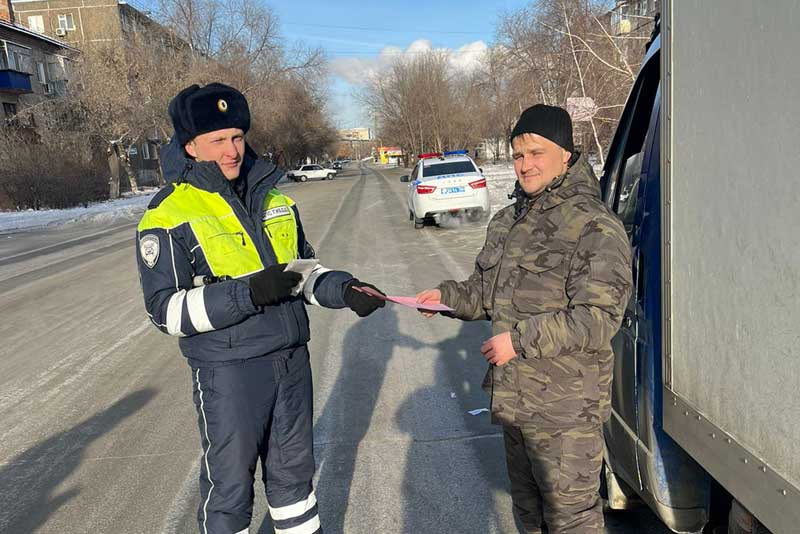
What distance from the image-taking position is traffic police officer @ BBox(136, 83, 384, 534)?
2.08 m

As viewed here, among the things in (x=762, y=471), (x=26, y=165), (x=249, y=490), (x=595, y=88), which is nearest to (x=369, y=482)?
(x=249, y=490)

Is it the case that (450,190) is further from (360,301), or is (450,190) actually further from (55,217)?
(55,217)

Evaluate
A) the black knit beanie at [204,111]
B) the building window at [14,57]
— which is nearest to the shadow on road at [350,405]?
the black knit beanie at [204,111]

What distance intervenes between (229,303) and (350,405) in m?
2.46

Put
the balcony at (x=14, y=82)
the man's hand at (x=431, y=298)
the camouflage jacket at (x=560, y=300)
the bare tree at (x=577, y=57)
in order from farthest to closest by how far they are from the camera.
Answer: the balcony at (x=14, y=82)
the bare tree at (x=577, y=57)
the man's hand at (x=431, y=298)
the camouflage jacket at (x=560, y=300)

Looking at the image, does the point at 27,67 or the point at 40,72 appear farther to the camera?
the point at 40,72

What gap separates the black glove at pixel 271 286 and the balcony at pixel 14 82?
42641 millimetres

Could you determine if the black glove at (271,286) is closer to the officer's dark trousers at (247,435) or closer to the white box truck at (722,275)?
the officer's dark trousers at (247,435)

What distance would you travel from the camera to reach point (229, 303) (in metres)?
2.05

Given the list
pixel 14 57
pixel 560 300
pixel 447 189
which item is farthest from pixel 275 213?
pixel 14 57

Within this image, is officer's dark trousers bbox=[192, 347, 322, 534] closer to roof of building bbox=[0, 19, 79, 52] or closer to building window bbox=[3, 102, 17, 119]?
roof of building bbox=[0, 19, 79, 52]

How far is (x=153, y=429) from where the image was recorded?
13.4 ft

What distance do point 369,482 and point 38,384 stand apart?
3356 millimetres

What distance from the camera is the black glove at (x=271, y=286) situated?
204 centimetres
